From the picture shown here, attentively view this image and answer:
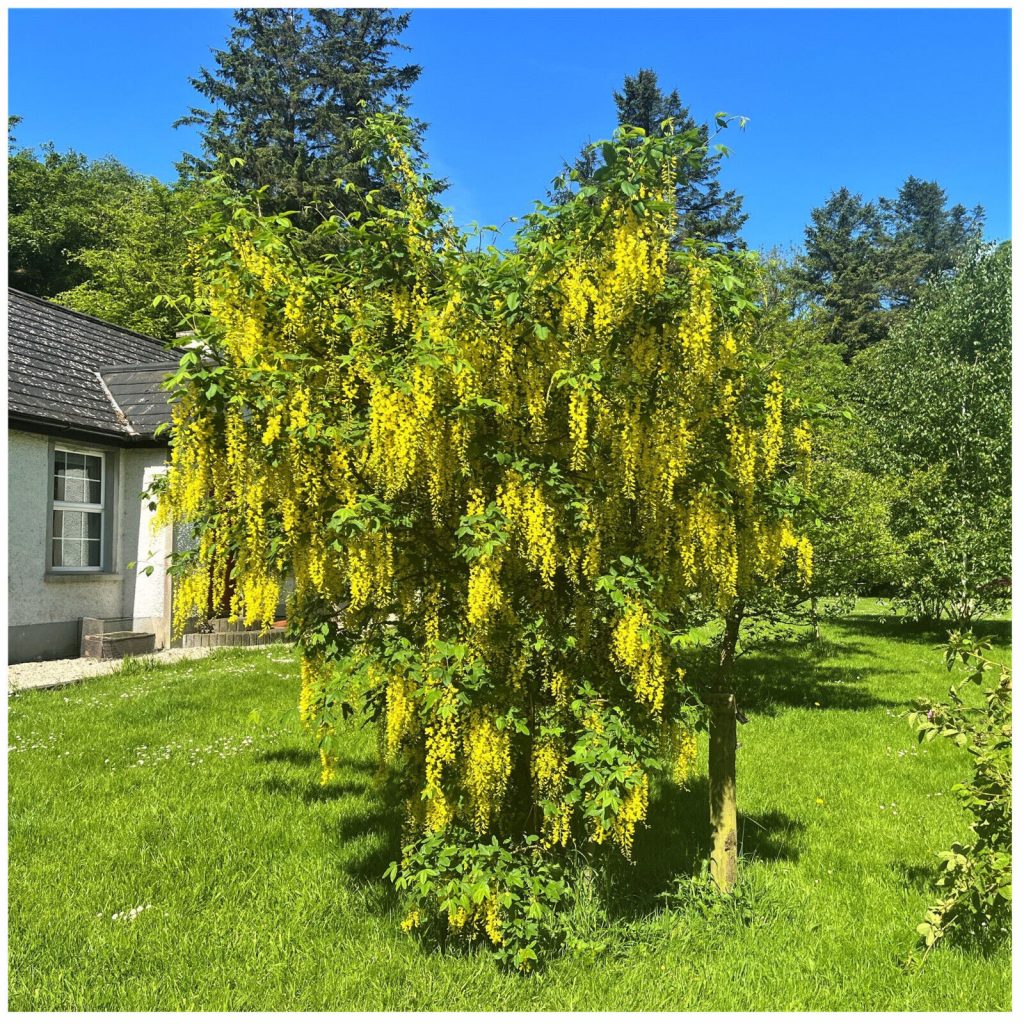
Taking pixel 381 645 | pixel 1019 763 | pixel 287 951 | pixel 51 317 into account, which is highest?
pixel 51 317

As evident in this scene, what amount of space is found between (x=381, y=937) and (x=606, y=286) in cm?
327

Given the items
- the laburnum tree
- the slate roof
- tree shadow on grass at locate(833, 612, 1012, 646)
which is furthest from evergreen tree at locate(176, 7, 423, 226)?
the laburnum tree

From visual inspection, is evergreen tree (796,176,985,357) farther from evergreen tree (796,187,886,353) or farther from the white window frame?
the white window frame

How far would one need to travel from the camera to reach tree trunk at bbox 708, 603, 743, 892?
4.29m

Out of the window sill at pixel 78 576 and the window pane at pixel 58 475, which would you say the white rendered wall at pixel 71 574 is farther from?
the window pane at pixel 58 475

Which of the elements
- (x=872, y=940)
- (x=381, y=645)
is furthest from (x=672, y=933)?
(x=381, y=645)

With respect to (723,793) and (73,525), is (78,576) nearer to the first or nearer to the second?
(73,525)

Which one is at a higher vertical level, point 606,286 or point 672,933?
point 606,286

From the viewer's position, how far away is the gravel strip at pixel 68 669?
32.3 ft

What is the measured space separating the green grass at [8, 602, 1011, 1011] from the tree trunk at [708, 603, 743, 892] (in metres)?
0.21

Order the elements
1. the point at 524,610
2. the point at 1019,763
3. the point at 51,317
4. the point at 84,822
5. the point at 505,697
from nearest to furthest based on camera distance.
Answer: the point at 1019,763
the point at 505,697
the point at 524,610
the point at 84,822
the point at 51,317

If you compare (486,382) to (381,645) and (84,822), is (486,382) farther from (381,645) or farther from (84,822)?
(84,822)

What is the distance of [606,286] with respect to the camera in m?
3.45

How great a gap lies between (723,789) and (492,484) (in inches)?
83.1
